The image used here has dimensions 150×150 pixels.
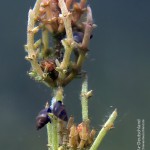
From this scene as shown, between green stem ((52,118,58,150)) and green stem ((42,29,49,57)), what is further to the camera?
green stem ((42,29,49,57))

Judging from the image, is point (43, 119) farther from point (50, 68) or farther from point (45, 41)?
point (45, 41)

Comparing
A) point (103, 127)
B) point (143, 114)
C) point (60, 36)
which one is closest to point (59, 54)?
point (60, 36)

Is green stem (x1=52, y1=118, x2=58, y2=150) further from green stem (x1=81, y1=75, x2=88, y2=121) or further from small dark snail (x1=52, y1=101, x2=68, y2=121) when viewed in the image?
green stem (x1=81, y1=75, x2=88, y2=121)

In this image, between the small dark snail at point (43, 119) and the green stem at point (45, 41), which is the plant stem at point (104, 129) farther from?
the green stem at point (45, 41)

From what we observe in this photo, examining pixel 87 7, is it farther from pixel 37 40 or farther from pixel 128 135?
pixel 128 135

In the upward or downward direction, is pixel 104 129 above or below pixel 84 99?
below

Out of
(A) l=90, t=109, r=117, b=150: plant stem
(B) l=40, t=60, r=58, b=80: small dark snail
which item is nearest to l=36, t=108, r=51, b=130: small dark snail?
(B) l=40, t=60, r=58, b=80: small dark snail

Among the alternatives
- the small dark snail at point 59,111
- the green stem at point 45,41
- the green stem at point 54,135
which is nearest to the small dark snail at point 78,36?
the green stem at point 45,41

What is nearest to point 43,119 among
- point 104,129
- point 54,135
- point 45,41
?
point 54,135
